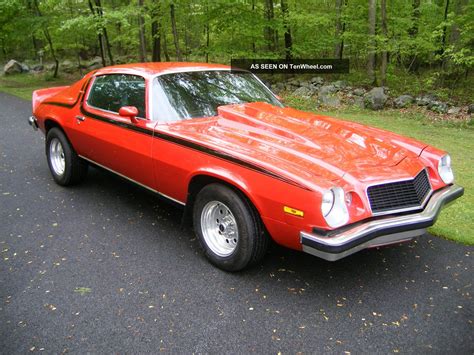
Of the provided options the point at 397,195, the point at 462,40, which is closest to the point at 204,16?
the point at 462,40

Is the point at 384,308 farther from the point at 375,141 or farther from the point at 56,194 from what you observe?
the point at 56,194

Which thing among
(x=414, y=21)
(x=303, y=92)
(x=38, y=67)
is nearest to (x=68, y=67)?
(x=38, y=67)

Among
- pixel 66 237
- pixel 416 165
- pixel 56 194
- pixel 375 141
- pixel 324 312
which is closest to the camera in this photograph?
pixel 324 312

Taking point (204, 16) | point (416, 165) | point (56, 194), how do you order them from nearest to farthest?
point (416, 165)
point (56, 194)
point (204, 16)

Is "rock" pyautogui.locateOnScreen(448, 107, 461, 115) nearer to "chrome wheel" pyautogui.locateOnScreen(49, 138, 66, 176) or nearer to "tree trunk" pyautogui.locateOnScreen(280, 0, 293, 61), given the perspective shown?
"tree trunk" pyautogui.locateOnScreen(280, 0, 293, 61)

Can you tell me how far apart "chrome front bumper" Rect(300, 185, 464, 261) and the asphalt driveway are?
0.51m

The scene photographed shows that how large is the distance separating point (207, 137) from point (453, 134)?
298 inches

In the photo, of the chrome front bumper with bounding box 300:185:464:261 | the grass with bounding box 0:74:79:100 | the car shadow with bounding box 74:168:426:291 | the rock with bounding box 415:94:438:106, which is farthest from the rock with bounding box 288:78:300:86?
the chrome front bumper with bounding box 300:185:464:261

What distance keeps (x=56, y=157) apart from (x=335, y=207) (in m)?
4.25

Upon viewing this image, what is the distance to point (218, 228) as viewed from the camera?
3.46m

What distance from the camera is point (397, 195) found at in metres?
2.96

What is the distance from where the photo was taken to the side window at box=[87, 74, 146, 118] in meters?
4.11

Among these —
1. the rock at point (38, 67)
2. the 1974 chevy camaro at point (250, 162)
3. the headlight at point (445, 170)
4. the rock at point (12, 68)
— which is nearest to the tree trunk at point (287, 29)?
the 1974 chevy camaro at point (250, 162)

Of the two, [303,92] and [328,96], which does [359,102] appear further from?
[303,92]
